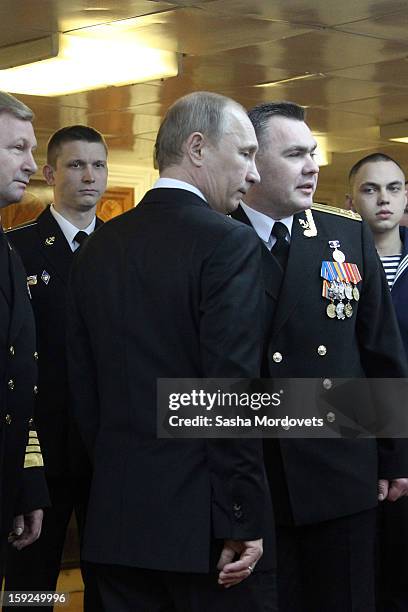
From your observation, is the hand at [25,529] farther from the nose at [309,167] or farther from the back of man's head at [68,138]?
the back of man's head at [68,138]

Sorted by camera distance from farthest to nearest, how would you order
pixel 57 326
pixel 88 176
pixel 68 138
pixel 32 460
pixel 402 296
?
pixel 68 138 → pixel 88 176 → pixel 402 296 → pixel 57 326 → pixel 32 460

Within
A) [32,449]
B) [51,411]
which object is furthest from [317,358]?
[51,411]

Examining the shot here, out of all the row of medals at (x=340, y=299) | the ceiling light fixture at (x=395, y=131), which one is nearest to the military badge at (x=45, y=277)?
the row of medals at (x=340, y=299)

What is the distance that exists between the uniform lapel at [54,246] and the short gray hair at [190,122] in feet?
4.33

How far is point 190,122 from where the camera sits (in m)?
2.62

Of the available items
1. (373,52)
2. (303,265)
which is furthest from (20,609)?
(373,52)

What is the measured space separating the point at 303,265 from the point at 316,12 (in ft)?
7.83

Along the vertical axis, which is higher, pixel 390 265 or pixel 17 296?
pixel 390 265

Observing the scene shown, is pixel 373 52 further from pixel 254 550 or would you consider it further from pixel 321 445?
pixel 254 550

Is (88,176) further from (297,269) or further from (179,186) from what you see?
(179,186)

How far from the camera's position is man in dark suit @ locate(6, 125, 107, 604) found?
12.6 ft

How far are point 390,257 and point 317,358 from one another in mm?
1368

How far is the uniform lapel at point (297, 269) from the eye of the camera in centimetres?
304

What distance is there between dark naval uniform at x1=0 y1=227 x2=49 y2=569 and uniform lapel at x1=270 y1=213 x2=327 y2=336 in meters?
0.64
